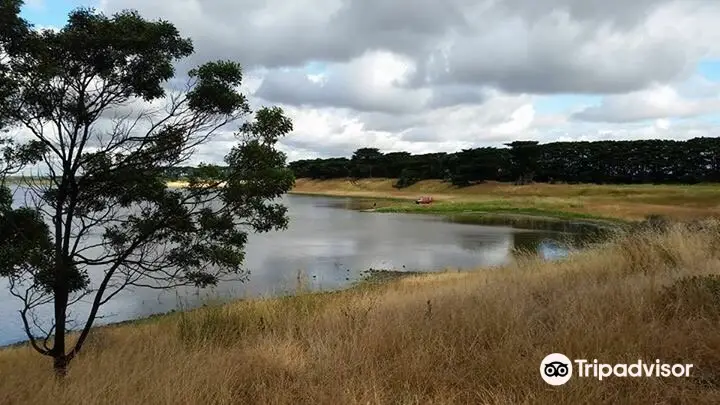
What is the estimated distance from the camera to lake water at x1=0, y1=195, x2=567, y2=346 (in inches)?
679

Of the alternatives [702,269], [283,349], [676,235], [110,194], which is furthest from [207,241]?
[676,235]

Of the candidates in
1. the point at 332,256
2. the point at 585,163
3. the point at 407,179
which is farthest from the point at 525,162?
the point at 332,256

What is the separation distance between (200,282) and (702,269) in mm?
6718

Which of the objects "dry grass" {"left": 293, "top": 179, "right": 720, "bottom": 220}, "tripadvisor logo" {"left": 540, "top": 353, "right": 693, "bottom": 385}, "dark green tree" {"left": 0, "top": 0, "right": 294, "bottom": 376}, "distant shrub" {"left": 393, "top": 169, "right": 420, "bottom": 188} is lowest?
"dry grass" {"left": 293, "top": 179, "right": 720, "bottom": 220}

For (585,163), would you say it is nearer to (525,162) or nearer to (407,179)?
(525,162)

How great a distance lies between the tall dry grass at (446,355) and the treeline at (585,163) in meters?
91.4

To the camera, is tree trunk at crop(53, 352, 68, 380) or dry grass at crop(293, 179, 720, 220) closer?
tree trunk at crop(53, 352, 68, 380)

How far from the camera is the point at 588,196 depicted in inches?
2810

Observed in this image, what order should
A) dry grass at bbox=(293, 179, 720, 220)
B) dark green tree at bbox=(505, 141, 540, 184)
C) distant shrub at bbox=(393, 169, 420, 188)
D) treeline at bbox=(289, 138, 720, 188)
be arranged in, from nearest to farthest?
dry grass at bbox=(293, 179, 720, 220) < treeline at bbox=(289, 138, 720, 188) < dark green tree at bbox=(505, 141, 540, 184) < distant shrub at bbox=(393, 169, 420, 188)

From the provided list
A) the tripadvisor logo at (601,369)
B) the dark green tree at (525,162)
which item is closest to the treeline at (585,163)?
the dark green tree at (525,162)

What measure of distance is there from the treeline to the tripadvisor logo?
9330 centimetres

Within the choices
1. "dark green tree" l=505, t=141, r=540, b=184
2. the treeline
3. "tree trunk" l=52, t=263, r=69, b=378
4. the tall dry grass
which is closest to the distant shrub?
the treeline

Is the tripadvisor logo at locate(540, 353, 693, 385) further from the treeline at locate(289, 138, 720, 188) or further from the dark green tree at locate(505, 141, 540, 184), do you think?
the dark green tree at locate(505, 141, 540, 184)

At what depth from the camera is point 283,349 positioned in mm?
5938
